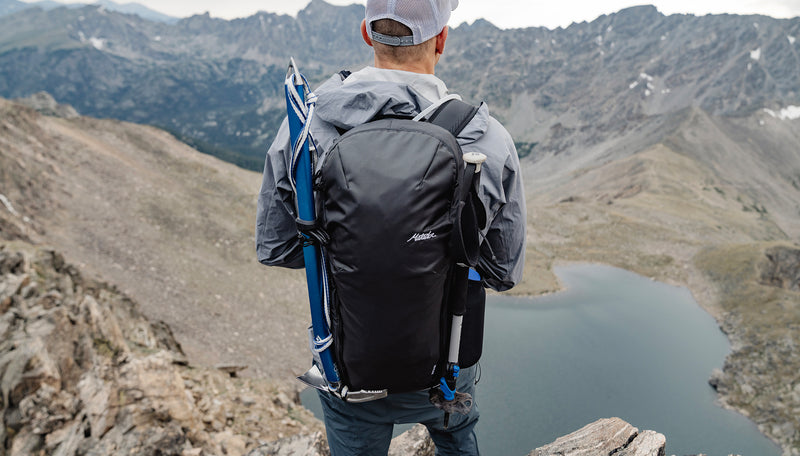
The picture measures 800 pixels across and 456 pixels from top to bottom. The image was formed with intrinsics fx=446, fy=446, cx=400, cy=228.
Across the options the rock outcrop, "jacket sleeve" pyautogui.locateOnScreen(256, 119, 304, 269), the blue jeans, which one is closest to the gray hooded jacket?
"jacket sleeve" pyautogui.locateOnScreen(256, 119, 304, 269)

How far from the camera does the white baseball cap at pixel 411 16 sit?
2805 mm

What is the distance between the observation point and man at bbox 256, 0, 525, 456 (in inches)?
111

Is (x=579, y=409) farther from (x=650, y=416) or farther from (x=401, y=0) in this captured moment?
(x=401, y=0)

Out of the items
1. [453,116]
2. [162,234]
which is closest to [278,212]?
[453,116]

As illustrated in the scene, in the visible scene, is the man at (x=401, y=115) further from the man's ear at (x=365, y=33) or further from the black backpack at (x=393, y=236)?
the black backpack at (x=393, y=236)

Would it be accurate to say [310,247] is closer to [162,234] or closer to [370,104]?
[370,104]

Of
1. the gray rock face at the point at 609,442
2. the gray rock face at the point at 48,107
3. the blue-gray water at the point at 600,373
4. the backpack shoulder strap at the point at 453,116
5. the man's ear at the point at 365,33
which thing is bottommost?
the blue-gray water at the point at 600,373

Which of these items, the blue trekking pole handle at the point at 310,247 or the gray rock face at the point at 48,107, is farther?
the gray rock face at the point at 48,107

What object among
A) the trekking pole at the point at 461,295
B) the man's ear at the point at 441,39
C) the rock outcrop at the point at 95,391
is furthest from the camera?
the rock outcrop at the point at 95,391

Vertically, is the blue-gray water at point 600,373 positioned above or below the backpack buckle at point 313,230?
below

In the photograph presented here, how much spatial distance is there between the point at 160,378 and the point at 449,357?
8800mm

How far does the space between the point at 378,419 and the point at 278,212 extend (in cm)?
175

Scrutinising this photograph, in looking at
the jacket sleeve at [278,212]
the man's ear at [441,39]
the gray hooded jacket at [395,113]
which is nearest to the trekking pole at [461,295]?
the gray hooded jacket at [395,113]

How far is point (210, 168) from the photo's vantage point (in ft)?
117
